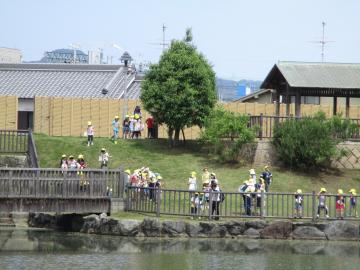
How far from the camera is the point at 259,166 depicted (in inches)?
1817

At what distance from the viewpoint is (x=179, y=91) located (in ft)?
158

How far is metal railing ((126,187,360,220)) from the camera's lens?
3738 cm

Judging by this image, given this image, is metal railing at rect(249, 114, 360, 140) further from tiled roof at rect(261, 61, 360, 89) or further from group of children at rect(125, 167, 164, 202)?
group of children at rect(125, 167, 164, 202)

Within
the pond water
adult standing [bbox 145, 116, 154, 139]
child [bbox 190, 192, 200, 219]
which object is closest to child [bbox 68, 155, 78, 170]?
the pond water

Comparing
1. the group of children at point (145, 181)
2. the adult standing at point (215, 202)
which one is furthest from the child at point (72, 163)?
the adult standing at point (215, 202)

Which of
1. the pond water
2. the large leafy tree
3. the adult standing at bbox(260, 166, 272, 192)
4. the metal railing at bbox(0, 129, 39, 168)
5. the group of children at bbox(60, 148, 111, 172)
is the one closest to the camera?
the pond water

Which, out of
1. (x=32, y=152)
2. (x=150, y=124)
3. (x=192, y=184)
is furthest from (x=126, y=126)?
(x=192, y=184)

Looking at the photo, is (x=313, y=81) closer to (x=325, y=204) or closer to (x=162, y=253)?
(x=325, y=204)

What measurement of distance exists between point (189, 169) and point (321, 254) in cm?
1237

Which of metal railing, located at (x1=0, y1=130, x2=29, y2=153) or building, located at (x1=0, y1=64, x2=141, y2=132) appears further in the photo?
building, located at (x1=0, y1=64, x2=141, y2=132)

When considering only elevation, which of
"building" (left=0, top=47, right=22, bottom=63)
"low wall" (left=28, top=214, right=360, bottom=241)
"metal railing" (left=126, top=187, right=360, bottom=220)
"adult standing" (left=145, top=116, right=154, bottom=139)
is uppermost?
"building" (left=0, top=47, right=22, bottom=63)

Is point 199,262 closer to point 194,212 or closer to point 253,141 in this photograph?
point 194,212

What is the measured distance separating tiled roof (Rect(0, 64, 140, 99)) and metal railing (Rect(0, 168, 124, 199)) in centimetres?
2671

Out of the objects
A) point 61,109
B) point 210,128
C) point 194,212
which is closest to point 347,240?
point 194,212
